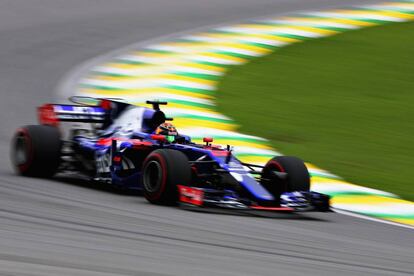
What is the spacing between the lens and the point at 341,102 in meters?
15.2

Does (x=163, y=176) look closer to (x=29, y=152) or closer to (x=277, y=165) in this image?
(x=277, y=165)

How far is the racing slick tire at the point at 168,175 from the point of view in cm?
884

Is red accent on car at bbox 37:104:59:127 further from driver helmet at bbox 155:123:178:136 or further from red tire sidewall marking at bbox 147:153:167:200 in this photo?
red tire sidewall marking at bbox 147:153:167:200

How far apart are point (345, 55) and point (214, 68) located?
3.11 meters

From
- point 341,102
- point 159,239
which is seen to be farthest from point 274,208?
point 341,102

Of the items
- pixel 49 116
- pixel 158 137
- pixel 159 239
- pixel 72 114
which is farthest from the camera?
pixel 72 114

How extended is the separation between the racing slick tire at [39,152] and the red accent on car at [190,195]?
1.92 metres

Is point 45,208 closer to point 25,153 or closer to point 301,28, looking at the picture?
point 25,153

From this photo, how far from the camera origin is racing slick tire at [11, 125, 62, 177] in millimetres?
10148

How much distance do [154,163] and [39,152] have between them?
1615 mm

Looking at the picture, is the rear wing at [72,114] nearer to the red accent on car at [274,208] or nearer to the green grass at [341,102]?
the green grass at [341,102]

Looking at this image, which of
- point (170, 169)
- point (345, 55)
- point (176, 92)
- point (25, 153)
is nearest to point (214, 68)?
point (176, 92)

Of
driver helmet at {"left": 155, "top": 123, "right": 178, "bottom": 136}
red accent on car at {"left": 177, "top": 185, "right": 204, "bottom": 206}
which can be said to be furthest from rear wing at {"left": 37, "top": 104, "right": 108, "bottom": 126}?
red accent on car at {"left": 177, "top": 185, "right": 204, "bottom": 206}

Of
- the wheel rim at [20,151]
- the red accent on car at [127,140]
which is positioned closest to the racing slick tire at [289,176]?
the red accent on car at [127,140]
